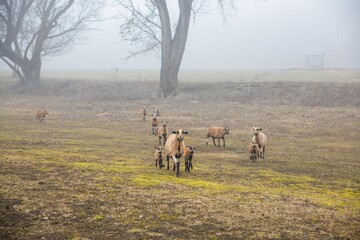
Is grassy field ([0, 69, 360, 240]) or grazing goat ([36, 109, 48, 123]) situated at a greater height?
grazing goat ([36, 109, 48, 123])

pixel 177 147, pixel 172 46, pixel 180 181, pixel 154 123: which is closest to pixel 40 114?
pixel 154 123

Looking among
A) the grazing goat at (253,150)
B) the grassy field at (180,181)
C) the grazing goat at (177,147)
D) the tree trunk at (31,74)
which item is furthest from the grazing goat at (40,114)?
the tree trunk at (31,74)

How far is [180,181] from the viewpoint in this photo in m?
12.4

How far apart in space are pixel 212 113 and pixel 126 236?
2176 centimetres

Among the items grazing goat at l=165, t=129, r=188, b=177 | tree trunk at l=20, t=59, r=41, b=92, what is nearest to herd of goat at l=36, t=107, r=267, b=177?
grazing goat at l=165, t=129, r=188, b=177

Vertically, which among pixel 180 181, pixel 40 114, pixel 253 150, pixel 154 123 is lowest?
pixel 180 181

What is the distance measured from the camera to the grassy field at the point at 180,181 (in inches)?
351

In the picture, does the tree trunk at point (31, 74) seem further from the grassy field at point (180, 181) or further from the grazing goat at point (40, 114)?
the grazing goat at point (40, 114)

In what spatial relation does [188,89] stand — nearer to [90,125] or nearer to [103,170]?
[90,125]

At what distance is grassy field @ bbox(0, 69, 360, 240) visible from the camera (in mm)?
8906

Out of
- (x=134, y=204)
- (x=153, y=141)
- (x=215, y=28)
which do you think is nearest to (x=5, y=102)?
(x=153, y=141)

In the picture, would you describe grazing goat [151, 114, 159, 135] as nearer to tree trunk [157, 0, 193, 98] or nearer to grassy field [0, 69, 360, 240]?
grassy field [0, 69, 360, 240]

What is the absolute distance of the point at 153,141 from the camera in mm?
20234

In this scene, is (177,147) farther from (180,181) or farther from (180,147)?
(180,181)
